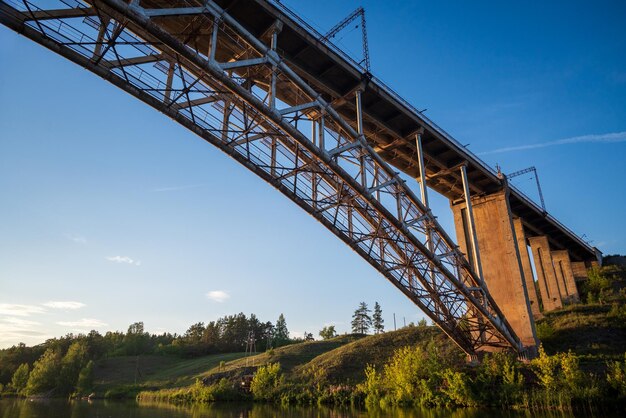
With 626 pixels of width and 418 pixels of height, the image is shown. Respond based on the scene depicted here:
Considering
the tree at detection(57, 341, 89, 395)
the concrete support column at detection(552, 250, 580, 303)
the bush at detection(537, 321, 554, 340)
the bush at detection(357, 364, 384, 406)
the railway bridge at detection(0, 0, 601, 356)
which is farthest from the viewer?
the tree at detection(57, 341, 89, 395)

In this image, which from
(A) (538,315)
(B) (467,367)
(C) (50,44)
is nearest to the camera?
(C) (50,44)

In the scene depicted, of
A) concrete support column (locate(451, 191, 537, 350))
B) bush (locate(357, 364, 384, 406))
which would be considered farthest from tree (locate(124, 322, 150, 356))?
concrete support column (locate(451, 191, 537, 350))

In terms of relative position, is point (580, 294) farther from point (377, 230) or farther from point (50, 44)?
point (50, 44)

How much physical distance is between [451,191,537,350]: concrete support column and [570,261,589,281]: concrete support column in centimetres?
3273

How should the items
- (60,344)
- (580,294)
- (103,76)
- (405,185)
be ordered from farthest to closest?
(60,344) → (580,294) → (405,185) → (103,76)

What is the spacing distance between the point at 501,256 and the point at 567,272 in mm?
26888

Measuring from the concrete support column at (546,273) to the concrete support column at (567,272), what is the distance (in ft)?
8.14

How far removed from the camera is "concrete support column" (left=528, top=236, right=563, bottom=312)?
42.1 meters

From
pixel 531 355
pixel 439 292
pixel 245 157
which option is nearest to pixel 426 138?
pixel 439 292

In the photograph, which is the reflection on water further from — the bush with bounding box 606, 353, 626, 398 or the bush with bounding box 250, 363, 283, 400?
the bush with bounding box 250, 363, 283, 400

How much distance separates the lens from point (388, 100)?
782 inches

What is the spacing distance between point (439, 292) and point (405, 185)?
6.84 meters

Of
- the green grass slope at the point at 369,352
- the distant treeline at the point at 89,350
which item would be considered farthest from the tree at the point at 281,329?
the green grass slope at the point at 369,352

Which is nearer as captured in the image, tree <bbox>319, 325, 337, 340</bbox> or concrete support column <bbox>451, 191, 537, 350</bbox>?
concrete support column <bbox>451, 191, 537, 350</bbox>
